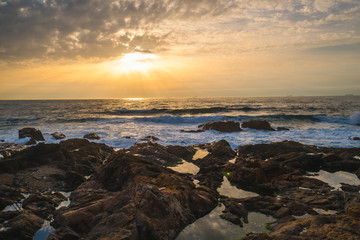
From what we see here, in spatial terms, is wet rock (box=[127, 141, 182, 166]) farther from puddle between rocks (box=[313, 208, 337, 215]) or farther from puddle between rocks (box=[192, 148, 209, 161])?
puddle between rocks (box=[313, 208, 337, 215])

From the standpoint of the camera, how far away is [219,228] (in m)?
5.06

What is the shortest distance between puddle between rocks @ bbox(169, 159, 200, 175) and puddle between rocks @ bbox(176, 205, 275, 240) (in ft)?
13.3

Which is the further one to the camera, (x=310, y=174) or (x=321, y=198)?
(x=310, y=174)

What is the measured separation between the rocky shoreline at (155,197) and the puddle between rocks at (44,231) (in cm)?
9

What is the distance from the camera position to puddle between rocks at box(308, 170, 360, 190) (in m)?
7.87

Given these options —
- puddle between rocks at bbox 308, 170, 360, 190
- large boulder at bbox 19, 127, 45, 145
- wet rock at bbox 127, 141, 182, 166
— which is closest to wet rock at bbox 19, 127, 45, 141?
large boulder at bbox 19, 127, 45, 145

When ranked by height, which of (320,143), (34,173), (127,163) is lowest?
(320,143)

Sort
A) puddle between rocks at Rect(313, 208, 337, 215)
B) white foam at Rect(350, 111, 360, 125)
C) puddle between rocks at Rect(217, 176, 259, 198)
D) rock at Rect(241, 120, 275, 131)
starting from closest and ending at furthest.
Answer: puddle between rocks at Rect(313, 208, 337, 215)
puddle between rocks at Rect(217, 176, 259, 198)
rock at Rect(241, 120, 275, 131)
white foam at Rect(350, 111, 360, 125)

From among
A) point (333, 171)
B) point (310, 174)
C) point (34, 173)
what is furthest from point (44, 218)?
point (333, 171)

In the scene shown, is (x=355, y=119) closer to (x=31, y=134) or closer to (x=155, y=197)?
(x=155, y=197)

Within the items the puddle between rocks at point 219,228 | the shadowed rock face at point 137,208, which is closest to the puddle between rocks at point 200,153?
the shadowed rock face at point 137,208

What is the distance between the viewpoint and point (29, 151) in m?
9.54

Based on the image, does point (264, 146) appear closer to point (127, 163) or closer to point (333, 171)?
point (333, 171)

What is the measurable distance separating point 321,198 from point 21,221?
8139 mm
